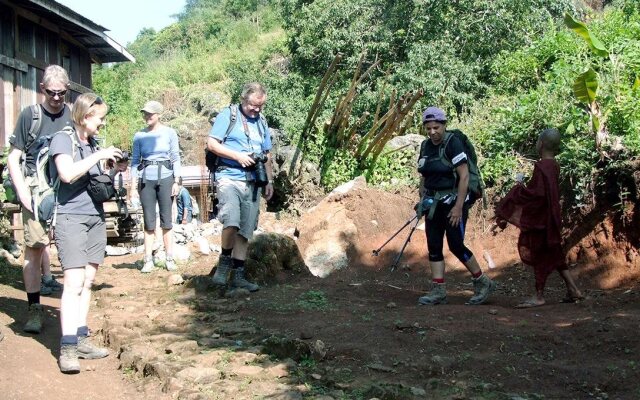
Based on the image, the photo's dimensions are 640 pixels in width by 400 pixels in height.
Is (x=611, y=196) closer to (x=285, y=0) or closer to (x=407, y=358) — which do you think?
(x=407, y=358)

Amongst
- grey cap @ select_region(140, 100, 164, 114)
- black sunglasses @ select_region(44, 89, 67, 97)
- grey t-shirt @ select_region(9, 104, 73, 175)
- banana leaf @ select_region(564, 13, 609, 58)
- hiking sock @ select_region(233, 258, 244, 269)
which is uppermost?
banana leaf @ select_region(564, 13, 609, 58)

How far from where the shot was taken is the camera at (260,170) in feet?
21.4

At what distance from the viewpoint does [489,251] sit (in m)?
9.09

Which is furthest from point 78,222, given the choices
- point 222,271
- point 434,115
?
point 434,115

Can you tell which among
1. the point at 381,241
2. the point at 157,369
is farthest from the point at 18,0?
the point at 157,369

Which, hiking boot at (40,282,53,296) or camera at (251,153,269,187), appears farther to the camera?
hiking boot at (40,282,53,296)

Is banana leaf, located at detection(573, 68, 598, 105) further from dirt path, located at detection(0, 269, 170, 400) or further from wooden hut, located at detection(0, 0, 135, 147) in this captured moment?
wooden hut, located at detection(0, 0, 135, 147)

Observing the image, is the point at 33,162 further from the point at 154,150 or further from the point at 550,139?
the point at 550,139

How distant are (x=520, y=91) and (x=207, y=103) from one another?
778 inches

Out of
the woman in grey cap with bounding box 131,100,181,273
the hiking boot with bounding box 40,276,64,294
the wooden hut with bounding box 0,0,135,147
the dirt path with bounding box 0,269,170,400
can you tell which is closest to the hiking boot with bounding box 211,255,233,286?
the woman in grey cap with bounding box 131,100,181,273

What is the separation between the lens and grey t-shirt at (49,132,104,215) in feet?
14.3

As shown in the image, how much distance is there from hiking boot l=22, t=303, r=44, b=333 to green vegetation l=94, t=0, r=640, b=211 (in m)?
5.54

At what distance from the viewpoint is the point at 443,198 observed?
6129 mm

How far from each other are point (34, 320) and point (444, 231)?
3.62 metres
